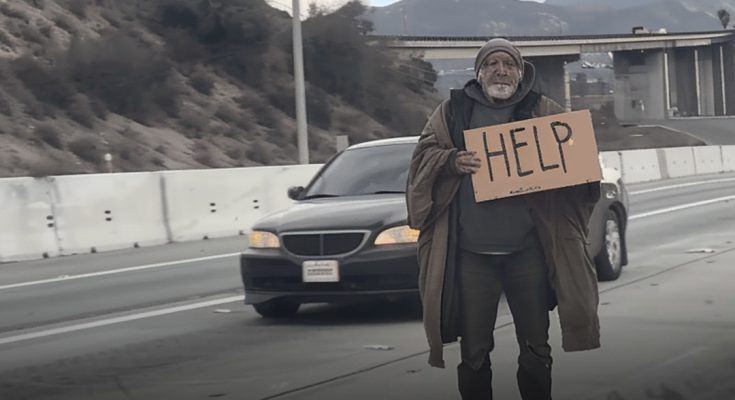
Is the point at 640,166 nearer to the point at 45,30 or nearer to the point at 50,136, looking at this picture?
the point at 50,136

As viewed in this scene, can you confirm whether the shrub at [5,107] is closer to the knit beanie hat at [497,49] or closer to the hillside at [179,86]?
the hillside at [179,86]

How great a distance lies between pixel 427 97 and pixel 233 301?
188ft

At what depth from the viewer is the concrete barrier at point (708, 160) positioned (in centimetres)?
4275

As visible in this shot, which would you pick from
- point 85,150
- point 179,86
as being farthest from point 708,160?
point 85,150

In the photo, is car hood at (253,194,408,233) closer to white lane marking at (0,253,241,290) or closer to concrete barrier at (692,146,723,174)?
white lane marking at (0,253,241,290)

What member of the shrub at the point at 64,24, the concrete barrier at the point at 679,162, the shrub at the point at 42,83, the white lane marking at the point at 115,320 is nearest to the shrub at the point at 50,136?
the shrub at the point at 42,83

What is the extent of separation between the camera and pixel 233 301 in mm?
12234

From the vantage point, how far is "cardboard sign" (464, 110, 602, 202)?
5480 millimetres

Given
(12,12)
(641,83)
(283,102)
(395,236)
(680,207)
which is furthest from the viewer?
(641,83)

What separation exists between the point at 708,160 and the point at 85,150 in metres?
20.7

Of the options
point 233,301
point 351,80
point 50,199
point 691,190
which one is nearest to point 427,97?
point 351,80

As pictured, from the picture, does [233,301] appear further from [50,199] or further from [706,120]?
[706,120]

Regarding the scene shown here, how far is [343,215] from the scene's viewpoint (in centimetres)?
1021

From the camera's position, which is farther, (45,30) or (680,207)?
(45,30)
